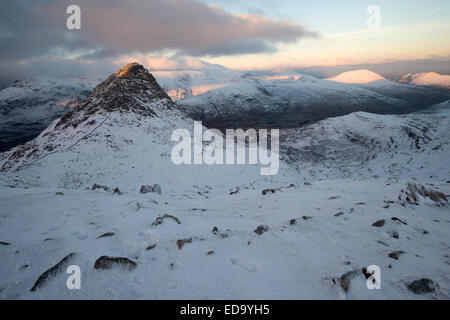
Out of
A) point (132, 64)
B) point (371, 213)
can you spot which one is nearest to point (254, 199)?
point (371, 213)

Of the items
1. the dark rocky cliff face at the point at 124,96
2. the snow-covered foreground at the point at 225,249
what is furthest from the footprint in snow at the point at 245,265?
the dark rocky cliff face at the point at 124,96

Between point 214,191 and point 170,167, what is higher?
point 170,167

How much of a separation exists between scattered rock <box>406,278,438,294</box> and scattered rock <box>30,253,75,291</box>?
227 inches

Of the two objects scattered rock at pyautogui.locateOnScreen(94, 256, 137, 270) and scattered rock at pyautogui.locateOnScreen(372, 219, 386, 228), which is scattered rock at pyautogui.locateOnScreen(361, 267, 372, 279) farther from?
scattered rock at pyautogui.locateOnScreen(94, 256, 137, 270)

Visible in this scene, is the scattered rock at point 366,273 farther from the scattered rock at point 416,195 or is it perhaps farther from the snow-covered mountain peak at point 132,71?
the snow-covered mountain peak at point 132,71

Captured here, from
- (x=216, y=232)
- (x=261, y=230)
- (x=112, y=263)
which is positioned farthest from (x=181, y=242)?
(x=261, y=230)

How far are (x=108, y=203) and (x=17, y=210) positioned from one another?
2609 mm

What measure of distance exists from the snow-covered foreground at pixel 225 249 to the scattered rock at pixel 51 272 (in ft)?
0.25

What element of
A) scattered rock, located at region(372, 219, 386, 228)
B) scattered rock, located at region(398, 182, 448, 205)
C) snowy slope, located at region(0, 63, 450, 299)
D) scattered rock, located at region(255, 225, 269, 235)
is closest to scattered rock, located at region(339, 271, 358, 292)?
snowy slope, located at region(0, 63, 450, 299)

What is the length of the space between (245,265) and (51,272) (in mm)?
3356

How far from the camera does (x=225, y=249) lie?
4688mm

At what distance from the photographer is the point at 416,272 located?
3.83 meters

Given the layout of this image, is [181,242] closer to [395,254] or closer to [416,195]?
[395,254]
